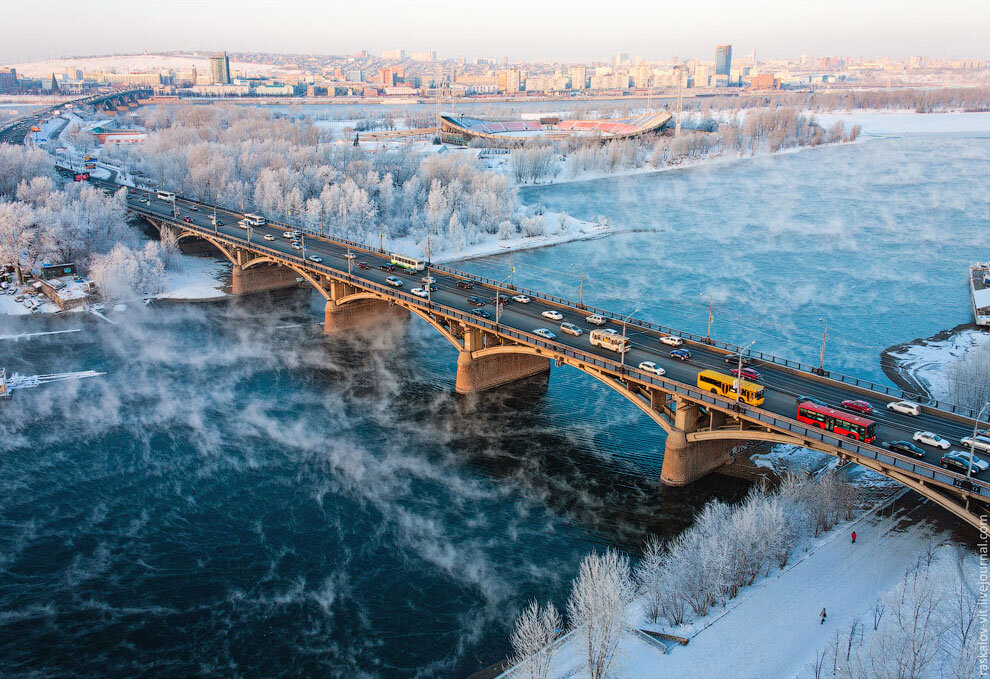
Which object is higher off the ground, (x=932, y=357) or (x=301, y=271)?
(x=301, y=271)

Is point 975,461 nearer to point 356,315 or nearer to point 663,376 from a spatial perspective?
point 663,376

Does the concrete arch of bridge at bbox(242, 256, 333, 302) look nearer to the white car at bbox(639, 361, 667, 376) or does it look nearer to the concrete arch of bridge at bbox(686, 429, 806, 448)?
the white car at bbox(639, 361, 667, 376)

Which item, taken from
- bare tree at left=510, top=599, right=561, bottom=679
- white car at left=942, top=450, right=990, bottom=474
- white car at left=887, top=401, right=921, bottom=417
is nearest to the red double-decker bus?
white car at left=942, top=450, right=990, bottom=474

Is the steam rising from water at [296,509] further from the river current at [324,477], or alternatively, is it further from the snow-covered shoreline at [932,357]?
the snow-covered shoreline at [932,357]

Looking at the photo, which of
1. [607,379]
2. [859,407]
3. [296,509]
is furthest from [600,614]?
[296,509]

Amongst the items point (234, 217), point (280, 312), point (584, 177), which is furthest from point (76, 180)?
point (584, 177)

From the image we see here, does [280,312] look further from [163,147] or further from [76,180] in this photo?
[163,147]

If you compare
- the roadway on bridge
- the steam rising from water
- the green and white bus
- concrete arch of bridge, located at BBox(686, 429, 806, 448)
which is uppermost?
the green and white bus
